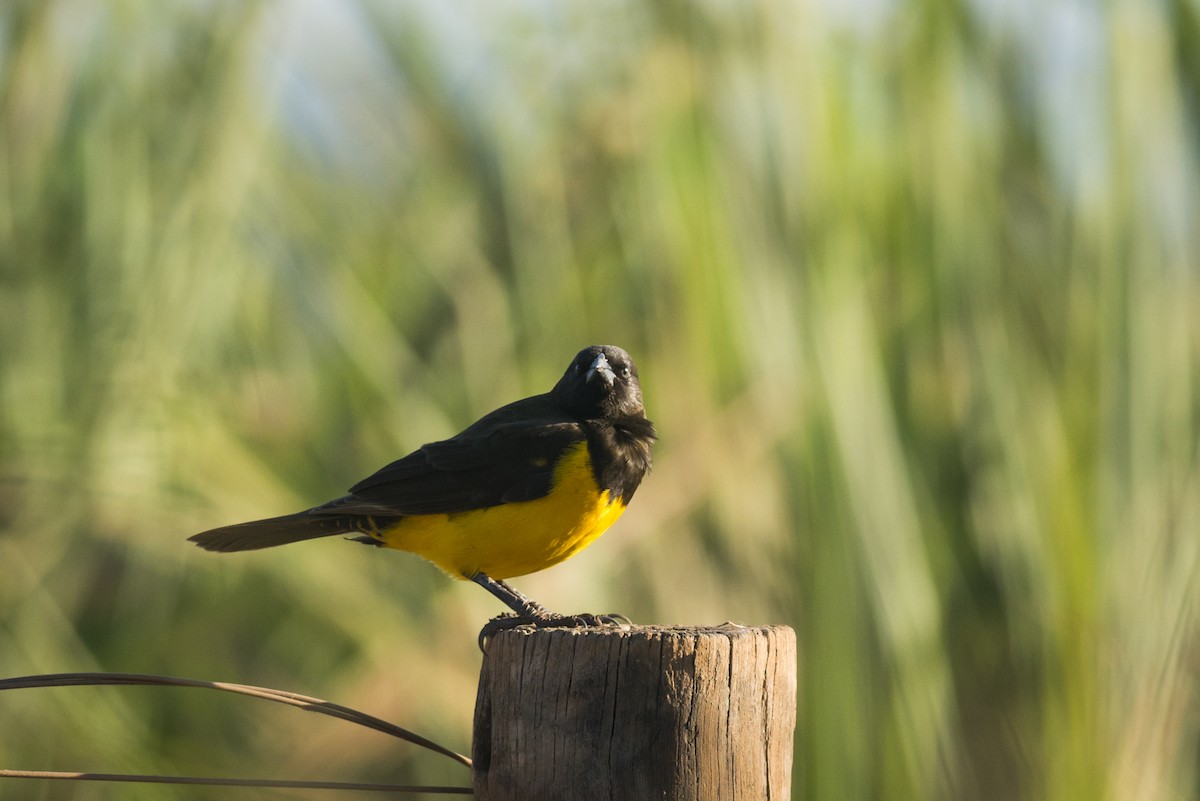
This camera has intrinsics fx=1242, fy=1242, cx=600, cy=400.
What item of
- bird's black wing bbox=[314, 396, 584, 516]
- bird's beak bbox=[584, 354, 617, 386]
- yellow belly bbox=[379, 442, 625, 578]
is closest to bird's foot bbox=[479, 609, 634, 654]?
yellow belly bbox=[379, 442, 625, 578]

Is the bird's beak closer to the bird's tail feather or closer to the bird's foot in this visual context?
the bird's foot

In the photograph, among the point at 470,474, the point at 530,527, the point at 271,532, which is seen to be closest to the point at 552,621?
the point at 530,527

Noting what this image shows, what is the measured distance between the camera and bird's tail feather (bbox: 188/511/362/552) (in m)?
3.01

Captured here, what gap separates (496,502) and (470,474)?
4.0 inches

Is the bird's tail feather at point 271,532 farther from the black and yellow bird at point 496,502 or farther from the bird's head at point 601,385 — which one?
the bird's head at point 601,385

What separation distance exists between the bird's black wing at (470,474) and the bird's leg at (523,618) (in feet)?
0.77

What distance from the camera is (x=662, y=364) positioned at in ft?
13.0

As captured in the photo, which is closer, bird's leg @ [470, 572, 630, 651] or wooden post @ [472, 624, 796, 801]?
wooden post @ [472, 624, 796, 801]

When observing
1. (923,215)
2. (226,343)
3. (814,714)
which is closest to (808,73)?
(923,215)

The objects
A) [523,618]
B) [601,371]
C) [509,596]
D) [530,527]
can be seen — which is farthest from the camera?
[601,371]

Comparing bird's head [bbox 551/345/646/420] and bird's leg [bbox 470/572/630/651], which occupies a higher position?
bird's head [bbox 551/345/646/420]

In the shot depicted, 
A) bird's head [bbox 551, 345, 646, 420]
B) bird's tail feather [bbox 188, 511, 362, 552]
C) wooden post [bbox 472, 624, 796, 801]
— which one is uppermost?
bird's head [bbox 551, 345, 646, 420]

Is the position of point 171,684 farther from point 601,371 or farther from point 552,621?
point 601,371

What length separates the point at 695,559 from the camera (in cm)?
376
